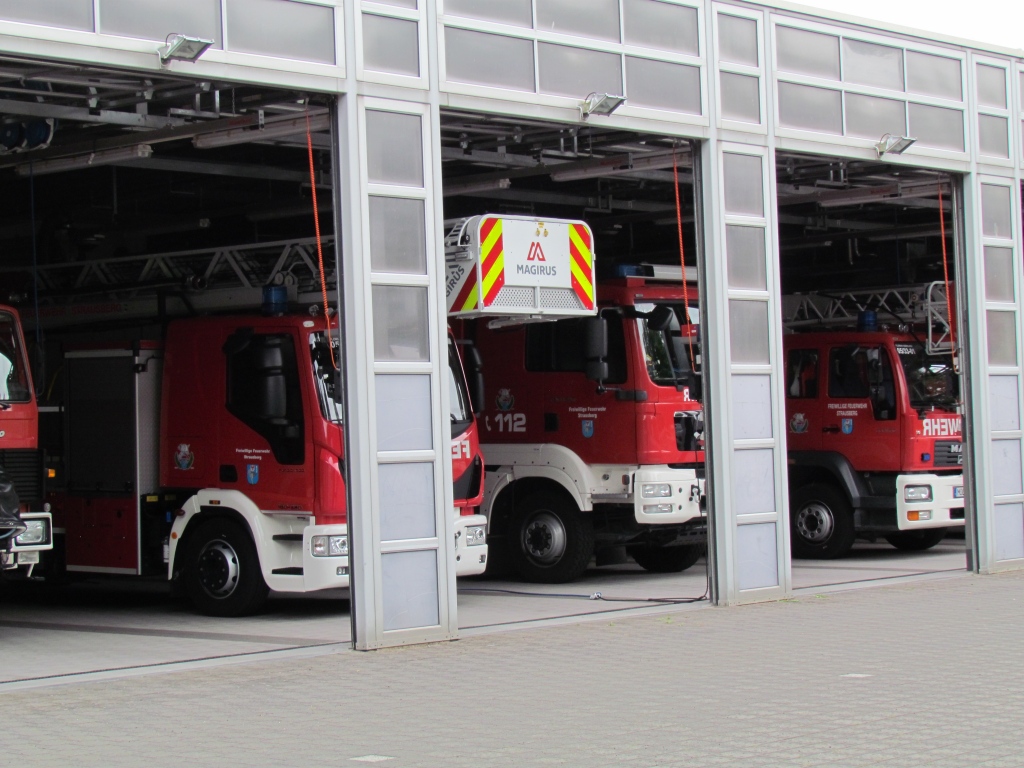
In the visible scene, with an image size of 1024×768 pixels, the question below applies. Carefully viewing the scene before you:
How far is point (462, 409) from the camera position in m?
12.7

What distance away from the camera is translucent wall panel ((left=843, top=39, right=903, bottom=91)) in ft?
43.4

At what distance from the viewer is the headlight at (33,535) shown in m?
10.4

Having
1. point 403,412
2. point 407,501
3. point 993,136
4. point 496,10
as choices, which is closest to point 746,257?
point 496,10

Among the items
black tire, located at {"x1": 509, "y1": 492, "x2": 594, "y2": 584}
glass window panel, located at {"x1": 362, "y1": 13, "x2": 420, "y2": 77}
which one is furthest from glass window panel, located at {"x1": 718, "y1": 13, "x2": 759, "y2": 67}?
black tire, located at {"x1": 509, "y1": 492, "x2": 594, "y2": 584}

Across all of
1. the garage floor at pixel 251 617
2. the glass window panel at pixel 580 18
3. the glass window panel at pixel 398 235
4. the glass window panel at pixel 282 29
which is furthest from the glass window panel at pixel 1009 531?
the glass window panel at pixel 282 29

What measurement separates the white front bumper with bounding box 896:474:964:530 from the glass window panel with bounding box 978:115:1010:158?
3511 millimetres

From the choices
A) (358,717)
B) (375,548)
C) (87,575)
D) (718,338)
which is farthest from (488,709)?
(87,575)

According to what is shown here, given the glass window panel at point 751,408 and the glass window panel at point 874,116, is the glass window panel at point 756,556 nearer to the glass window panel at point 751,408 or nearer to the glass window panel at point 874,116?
the glass window panel at point 751,408

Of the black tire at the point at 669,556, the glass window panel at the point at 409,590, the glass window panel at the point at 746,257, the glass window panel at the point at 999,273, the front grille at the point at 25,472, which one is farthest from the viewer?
the black tire at the point at 669,556

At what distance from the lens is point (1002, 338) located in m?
14.4

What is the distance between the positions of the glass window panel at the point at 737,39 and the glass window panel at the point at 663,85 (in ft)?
1.36

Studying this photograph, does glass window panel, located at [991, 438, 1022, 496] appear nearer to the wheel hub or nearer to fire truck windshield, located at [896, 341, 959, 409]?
fire truck windshield, located at [896, 341, 959, 409]

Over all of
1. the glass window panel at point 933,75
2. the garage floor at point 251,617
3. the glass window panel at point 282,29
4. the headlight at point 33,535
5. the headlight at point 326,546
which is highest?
the glass window panel at point 933,75

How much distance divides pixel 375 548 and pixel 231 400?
2.81 meters
